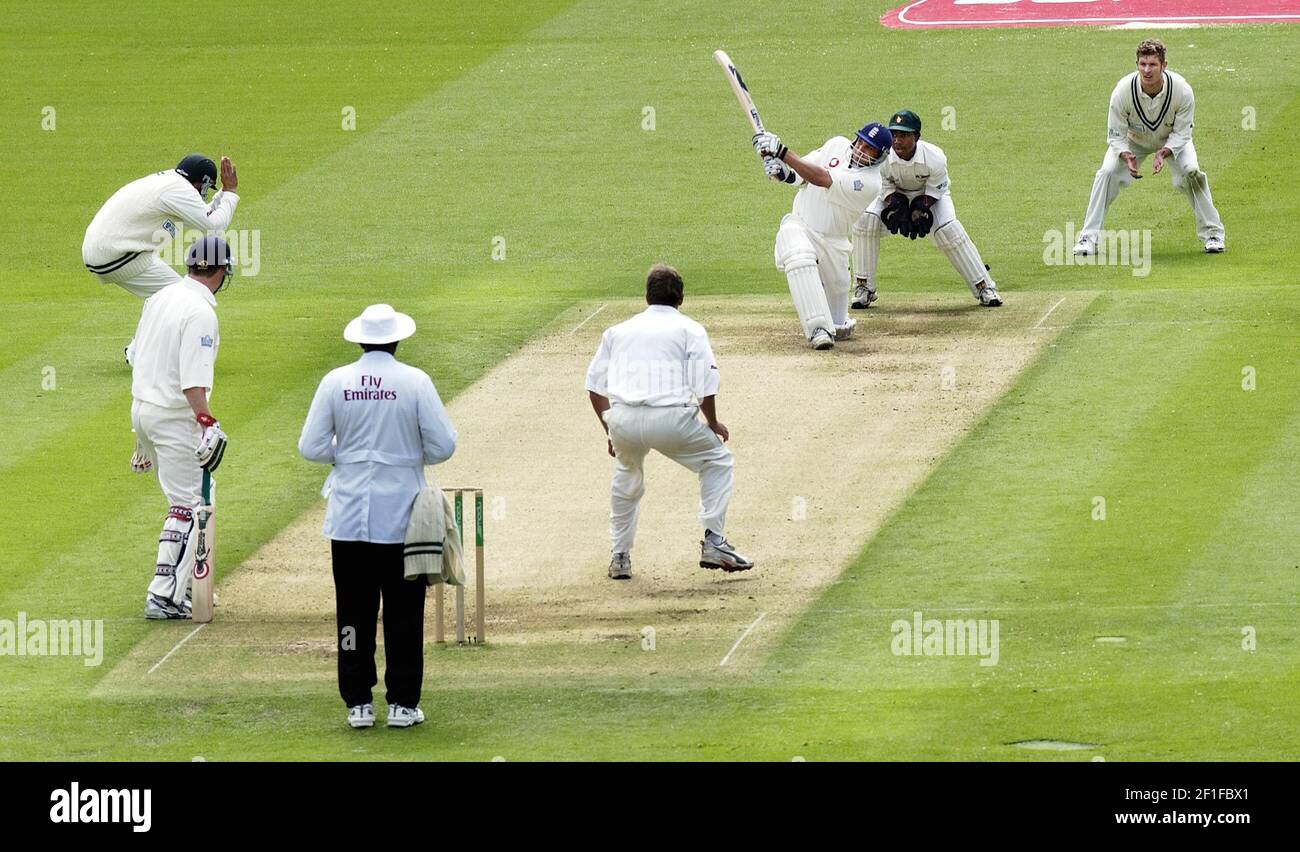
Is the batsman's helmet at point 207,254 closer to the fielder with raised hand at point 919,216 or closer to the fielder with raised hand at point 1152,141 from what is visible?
the fielder with raised hand at point 919,216

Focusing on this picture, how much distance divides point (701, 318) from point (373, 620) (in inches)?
369

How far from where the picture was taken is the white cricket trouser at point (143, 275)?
1762 centimetres

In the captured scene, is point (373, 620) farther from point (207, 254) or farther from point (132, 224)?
point (132, 224)

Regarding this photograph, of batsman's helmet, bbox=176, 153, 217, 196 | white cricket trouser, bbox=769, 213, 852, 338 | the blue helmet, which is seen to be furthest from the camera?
white cricket trouser, bbox=769, 213, 852, 338

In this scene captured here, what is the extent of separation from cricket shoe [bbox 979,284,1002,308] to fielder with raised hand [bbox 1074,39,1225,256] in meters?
2.18

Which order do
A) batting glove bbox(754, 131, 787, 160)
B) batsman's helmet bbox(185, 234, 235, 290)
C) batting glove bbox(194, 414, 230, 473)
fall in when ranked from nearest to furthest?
batting glove bbox(194, 414, 230, 473), batsman's helmet bbox(185, 234, 235, 290), batting glove bbox(754, 131, 787, 160)

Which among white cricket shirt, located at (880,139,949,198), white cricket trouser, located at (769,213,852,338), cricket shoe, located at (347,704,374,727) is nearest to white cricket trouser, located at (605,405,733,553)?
cricket shoe, located at (347,704,374,727)

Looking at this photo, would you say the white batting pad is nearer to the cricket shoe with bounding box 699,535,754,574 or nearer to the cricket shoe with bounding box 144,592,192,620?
the cricket shoe with bounding box 699,535,754,574

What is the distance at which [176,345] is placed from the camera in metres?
13.5

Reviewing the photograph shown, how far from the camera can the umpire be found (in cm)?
1145

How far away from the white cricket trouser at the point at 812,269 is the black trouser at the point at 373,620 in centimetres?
808

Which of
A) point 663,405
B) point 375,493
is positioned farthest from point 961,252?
point 375,493
